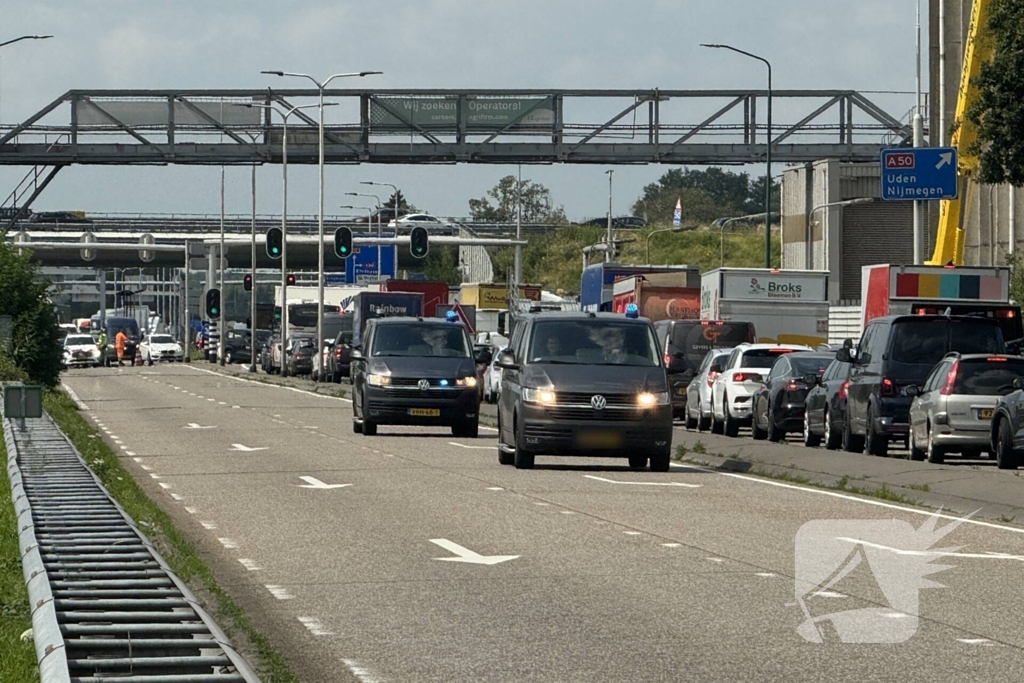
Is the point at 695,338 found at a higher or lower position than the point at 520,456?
higher

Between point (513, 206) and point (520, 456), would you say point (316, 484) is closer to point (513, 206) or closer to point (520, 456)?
point (520, 456)

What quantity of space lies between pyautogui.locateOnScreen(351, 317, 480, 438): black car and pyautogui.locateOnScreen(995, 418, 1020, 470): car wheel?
9913 mm

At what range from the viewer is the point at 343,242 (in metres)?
61.8

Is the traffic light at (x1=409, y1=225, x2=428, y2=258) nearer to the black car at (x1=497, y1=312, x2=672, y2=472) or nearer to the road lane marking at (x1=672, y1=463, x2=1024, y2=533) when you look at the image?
the black car at (x1=497, y1=312, x2=672, y2=472)

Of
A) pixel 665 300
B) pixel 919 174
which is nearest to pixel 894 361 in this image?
pixel 919 174

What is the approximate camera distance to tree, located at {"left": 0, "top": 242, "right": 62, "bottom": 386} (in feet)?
146

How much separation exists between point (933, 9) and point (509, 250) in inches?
2928

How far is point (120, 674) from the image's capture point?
269 inches

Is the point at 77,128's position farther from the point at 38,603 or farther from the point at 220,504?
the point at 38,603

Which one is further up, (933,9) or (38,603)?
(933,9)

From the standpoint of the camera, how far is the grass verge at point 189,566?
876cm

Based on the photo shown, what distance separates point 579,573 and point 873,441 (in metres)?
15.5

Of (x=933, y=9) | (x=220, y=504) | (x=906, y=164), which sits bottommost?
(x=220, y=504)

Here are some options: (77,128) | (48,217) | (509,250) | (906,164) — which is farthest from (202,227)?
(906,164)
